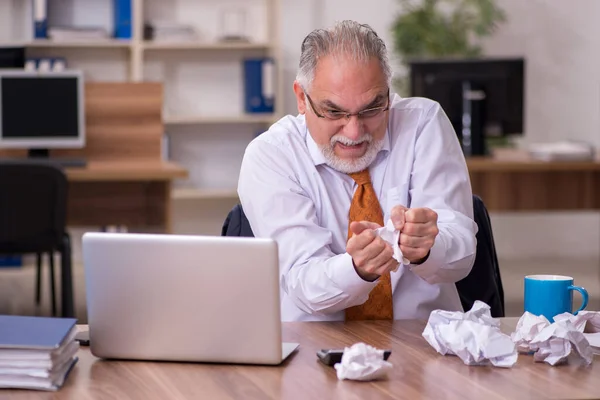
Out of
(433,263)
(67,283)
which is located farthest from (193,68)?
(433,263)

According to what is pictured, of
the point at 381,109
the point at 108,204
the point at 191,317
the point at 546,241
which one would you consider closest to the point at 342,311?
the point at 381,109

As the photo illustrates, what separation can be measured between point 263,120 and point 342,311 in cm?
428

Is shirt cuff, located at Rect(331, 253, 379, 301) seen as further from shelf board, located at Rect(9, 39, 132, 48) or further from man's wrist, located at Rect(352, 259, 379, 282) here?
shelf board, located at Rect(9, 39, 132, 48)

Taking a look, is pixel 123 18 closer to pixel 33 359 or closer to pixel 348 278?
pixel 348 278

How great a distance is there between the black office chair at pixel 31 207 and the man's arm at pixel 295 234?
1.95 meters

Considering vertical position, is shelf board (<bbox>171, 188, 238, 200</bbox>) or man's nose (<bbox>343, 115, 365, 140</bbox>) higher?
man's nose (<bbox>343, 115, 365, 140</bbox>)

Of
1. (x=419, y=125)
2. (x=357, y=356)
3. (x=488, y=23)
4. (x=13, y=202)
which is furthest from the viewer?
(x=488, y=23)

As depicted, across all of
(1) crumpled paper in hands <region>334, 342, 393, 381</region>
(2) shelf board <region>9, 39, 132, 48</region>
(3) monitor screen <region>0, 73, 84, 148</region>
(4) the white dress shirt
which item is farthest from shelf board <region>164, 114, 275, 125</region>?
(1) crumpled paper in hands <region>334, 342, 393, 381</region>

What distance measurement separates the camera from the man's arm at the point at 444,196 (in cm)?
189

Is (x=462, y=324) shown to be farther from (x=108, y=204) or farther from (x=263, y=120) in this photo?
(x=263, y=120)

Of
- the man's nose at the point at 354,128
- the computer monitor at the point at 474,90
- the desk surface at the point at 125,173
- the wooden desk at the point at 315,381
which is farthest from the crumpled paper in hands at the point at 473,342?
the computer monitor at the point at 474,90

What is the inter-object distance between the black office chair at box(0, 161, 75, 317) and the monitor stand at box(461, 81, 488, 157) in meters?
1.93

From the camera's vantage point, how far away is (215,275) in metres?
1.46

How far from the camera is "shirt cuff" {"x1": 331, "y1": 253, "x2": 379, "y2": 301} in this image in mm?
1764
